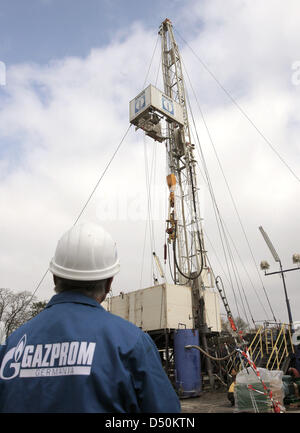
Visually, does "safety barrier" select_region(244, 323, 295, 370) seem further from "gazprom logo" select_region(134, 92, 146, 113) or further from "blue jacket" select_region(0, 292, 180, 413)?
"gazprom logo" select_region(134, 92, 146, 113)

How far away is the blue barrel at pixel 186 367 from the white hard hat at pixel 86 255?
1494 cm

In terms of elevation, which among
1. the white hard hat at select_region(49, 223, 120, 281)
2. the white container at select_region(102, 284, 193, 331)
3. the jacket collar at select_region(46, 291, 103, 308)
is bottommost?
the jacket collar at select_region(46, 291, 103, 308)

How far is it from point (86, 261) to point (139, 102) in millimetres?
19060

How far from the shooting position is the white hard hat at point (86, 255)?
196 cm

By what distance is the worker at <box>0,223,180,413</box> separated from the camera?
1.43 metres

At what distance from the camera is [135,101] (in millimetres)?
19875

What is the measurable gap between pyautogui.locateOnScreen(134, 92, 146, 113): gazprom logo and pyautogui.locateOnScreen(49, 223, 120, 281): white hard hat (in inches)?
722

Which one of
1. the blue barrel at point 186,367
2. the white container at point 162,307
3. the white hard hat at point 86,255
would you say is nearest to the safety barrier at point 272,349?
the blue barrel at point 186,367

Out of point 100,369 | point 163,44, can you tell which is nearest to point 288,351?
point 100,369

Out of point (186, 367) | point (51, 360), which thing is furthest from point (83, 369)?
point (186, 367)

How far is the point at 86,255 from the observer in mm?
2057

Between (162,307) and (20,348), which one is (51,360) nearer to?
(20,348)

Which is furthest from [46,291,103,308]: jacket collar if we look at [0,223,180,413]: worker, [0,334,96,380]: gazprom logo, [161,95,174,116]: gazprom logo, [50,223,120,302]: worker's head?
[161,95,174,116]: gazprom logo
